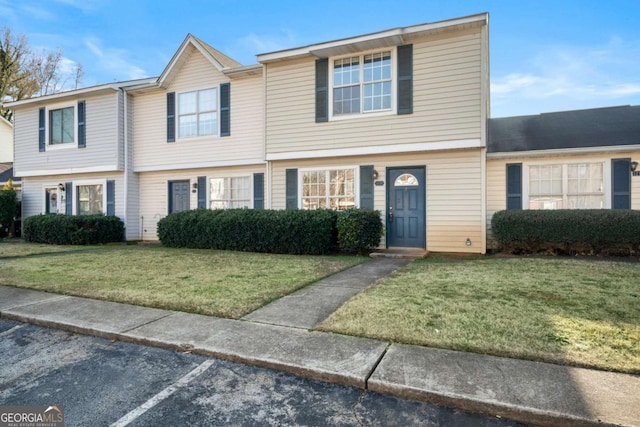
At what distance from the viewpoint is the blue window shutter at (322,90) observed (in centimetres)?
1041

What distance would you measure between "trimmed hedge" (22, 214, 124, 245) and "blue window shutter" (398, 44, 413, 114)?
10.4 m

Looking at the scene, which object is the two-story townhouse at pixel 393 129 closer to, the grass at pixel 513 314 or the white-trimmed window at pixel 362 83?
the white-trimmed window at pixel 362 83

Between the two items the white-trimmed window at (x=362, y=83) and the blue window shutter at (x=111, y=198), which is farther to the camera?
the blue window shutter at (x=111, y=198)

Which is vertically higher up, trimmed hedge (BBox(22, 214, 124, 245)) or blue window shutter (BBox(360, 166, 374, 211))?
blue window shutter (BBox(360, 166, 374, 211))

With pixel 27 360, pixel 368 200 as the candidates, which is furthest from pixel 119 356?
pixel 368 200

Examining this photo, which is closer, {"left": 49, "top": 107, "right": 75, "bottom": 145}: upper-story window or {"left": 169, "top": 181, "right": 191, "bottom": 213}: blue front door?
{"left": 169, "top": 181, "right": 191, "bottom": 213}: blue front door

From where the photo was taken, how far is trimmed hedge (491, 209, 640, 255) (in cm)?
816

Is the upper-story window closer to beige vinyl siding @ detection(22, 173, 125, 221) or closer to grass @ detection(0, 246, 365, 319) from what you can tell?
beige vinyl siding @ detection(22, 173, 125, 221)

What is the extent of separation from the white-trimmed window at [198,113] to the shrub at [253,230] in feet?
10.1

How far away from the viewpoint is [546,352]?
3.05 m

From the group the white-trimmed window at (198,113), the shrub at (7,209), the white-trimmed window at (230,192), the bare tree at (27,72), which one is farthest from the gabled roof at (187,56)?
the bare tree at (27,72)

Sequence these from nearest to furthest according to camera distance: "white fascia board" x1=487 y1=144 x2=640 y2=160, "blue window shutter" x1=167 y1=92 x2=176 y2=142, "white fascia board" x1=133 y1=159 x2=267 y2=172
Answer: "white fascia board" x1=487 y1=144 x2=640 y2=160 < "white fascia board" x1=133 y1=159 x2=267 y2=172 < "blue window shutter" x1=167 y1=92 x2=176 y2=142

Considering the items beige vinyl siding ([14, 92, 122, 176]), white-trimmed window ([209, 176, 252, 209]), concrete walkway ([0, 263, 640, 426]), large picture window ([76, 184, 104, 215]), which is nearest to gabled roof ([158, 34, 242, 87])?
beige vinyl siding ([14, 92, 122, 176])

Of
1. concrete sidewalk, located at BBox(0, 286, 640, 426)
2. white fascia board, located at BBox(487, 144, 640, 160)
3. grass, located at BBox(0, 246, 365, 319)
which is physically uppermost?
white fascia board, located at BBox(487, 144, 640, 160)
